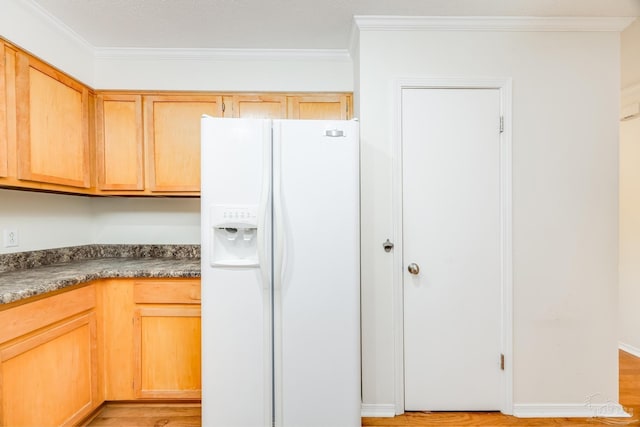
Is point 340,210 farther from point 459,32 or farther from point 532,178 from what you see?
point 459,32

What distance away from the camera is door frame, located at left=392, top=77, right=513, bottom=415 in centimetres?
180

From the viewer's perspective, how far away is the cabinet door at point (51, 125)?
1614 mm

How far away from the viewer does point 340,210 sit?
1525 millimetres

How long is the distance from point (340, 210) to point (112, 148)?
1.75 metres

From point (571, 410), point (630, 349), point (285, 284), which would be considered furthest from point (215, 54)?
point (630, 349)

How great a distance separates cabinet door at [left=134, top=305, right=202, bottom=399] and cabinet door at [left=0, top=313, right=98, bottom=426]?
0.81 ft

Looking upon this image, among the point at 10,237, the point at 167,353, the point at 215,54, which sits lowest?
the point at 167,353

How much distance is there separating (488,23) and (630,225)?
2.36m

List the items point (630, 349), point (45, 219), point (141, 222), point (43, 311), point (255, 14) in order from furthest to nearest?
point (630, 349), point (141, 222), point (45, 219), point (255, 14), point (43, 311)

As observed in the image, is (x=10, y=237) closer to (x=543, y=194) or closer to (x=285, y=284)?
(x=285, y=284)

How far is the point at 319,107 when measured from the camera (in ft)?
7.16

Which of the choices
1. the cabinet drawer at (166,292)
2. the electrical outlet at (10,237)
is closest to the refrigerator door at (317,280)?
the cabinet drawer at (166,292)

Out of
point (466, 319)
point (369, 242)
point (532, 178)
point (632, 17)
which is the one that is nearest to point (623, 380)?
point (466, 319)

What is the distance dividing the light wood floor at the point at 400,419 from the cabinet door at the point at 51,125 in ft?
4.76
